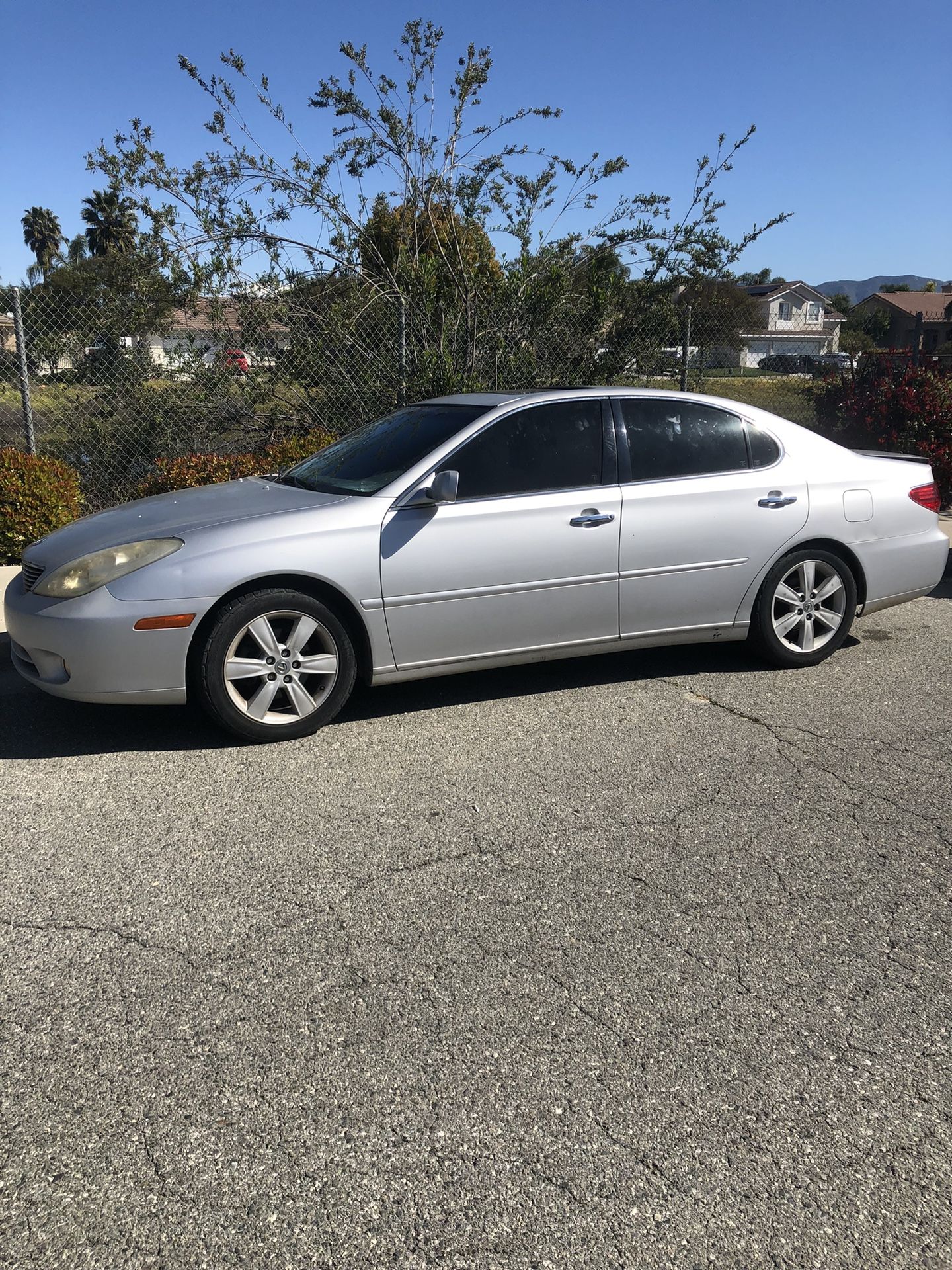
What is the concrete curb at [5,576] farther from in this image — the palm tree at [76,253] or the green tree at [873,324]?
the green tree at [873,324]

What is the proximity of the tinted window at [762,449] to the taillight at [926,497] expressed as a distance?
0.92 meters

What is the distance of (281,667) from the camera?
15.5ft

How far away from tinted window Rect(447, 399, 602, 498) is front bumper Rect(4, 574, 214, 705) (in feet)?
4.69

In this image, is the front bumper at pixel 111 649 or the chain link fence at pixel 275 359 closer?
the front bumper at pixel 111 649

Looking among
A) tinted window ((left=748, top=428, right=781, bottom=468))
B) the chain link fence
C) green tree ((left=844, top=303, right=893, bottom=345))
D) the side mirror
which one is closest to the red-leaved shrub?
the chain link fence

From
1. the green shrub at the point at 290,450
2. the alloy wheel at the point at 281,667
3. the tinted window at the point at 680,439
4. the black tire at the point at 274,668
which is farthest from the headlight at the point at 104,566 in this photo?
the green shrub at the point at 290,450

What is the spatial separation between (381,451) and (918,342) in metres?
8.61

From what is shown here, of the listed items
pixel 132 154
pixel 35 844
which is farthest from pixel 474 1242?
pixel 132 154

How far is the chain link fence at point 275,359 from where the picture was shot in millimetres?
9031

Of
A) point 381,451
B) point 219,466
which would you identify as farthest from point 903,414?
point 381,451

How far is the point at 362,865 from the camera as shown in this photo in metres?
3.65

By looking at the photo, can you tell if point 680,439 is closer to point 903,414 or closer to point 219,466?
point 219,466

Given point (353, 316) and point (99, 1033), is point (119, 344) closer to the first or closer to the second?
point (353, 316)

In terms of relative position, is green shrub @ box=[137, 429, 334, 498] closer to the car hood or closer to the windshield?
the windshield
